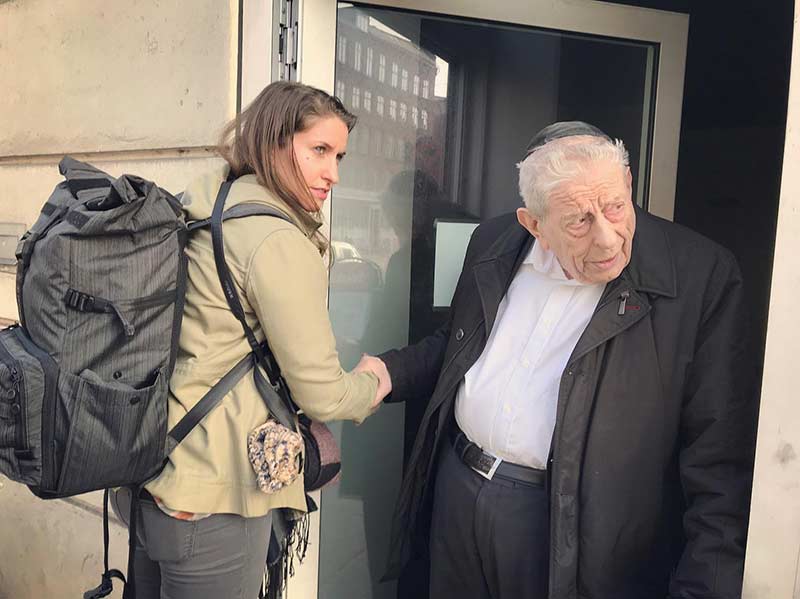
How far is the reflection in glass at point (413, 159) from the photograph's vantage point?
2393 millimetres

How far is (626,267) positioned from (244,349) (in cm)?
92

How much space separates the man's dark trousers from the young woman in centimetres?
46

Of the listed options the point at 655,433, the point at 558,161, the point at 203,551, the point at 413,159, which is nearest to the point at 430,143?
the point at 413,159

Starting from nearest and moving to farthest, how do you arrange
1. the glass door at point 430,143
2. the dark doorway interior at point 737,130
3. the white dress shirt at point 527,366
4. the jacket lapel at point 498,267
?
1. the white dress shirt at point 527,366
2. the jacket lapel at point 498,267
3. the glass door at point 430,143
4. the dark doorway interior at point 737,130

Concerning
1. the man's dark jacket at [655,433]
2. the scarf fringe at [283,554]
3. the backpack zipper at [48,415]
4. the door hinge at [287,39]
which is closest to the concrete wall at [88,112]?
the door hinge at [287,39]

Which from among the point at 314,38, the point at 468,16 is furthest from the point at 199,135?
the point at 468,16

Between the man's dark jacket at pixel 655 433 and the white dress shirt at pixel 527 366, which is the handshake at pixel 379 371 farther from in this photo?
the man's dark jacket at pixel 655 433

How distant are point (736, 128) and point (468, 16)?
116 inches

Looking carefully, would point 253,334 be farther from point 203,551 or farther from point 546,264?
point 546,264

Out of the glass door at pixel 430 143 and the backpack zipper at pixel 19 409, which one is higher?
the glass door at pixel 430 143

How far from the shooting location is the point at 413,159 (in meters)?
2.47

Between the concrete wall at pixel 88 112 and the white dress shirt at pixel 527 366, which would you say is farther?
the concrete wall at pixel 88 112

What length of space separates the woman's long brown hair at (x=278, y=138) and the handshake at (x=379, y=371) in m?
0.54

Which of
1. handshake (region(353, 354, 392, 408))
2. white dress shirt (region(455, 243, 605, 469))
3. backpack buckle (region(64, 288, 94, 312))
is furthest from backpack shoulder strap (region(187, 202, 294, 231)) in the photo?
white dress shirt (region(455, 243, 605, 469))
